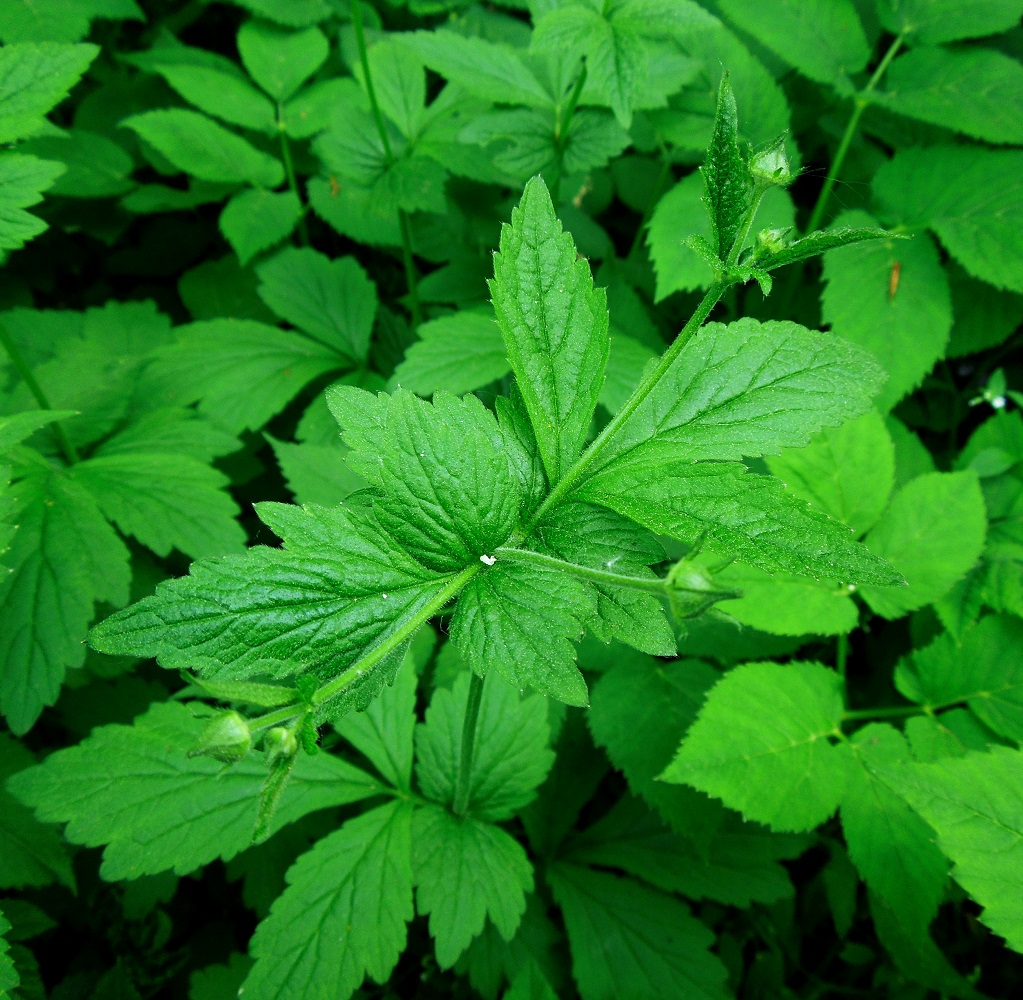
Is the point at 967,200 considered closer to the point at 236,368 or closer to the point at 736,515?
the point at 736,515

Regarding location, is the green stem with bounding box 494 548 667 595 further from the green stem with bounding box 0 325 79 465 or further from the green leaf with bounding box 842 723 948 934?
the green stem with bounding box 0 325 79 465

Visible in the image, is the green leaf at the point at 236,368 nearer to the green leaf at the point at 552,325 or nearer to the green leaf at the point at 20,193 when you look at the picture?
the green leaf at the point at 20,193

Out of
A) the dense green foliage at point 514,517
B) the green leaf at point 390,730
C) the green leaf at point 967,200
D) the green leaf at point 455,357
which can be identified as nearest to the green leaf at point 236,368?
the dense green foliage at point 514,517

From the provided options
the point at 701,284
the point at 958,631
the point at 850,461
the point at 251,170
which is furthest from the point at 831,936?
the point at 251,170

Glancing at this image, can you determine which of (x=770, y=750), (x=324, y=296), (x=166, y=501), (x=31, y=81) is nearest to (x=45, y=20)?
(x=31, y=81)

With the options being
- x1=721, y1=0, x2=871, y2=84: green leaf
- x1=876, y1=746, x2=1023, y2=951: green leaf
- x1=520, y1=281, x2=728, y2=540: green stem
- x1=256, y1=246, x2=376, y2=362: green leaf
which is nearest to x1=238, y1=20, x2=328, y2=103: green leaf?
x1=256, y1=246, x2=376, y2=362: green leaf

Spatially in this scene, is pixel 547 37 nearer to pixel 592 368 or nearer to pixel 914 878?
pixel 592 368
